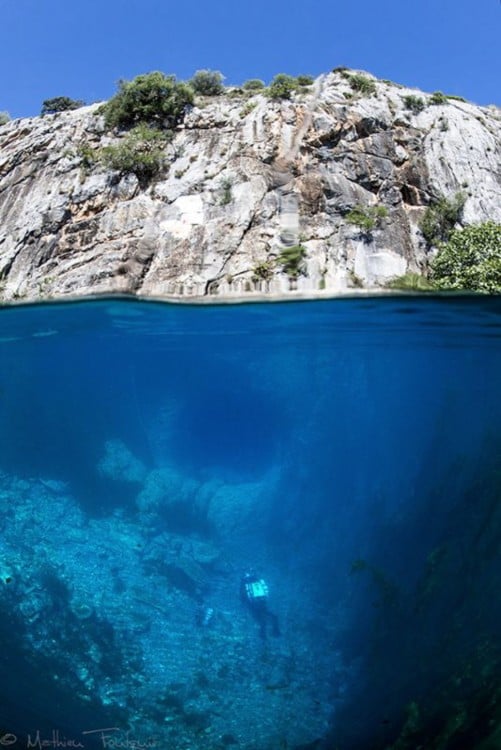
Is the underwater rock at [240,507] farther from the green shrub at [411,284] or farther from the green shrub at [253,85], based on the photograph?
the green shrub at [253,85]

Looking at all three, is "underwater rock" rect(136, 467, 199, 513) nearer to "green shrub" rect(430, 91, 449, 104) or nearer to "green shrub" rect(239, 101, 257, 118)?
"green shrub" rect(239, 101, 257, 118)

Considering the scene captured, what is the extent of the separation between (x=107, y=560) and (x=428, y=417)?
47.6 feet

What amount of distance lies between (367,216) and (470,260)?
5.54m

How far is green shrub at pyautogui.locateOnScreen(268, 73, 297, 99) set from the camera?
28.1m

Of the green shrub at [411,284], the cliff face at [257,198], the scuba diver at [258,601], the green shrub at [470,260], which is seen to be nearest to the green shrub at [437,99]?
the cliff face at [257,198]

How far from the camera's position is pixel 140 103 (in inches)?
1182

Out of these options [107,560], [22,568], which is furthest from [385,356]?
[22,568]

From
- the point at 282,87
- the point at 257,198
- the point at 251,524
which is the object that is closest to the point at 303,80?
the point at 282,87

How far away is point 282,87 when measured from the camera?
92.1 ft

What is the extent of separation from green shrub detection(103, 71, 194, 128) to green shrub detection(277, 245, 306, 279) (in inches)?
474

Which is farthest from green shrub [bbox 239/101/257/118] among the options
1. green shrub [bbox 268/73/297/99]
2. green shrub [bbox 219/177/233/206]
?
green shrub [bbox 219/177/233/206]

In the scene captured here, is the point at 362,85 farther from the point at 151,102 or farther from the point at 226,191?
the point at 151,102

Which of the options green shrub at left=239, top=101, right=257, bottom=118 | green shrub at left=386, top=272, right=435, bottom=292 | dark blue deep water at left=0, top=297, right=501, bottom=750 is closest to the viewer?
dark blue deep water at left=0, top=297, right=501, bottom=750

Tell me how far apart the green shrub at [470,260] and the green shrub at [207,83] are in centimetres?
1868
